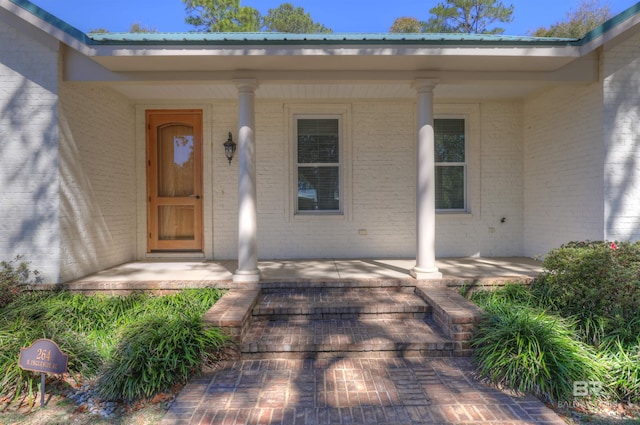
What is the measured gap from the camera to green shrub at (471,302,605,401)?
3018 mm

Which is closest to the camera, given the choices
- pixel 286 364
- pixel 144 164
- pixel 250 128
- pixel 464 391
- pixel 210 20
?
pixel 464 391

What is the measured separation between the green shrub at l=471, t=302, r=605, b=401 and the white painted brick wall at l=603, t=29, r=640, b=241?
94.9 inches

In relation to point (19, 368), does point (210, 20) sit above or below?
above

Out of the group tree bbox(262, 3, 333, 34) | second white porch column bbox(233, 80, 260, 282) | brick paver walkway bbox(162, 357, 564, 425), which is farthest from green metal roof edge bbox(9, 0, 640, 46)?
tree bbox(262, 3, 333, 34)

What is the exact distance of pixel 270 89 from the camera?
6203mm

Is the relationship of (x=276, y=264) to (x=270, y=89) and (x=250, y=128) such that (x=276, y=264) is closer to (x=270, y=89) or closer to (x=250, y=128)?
(x=250, y=128)

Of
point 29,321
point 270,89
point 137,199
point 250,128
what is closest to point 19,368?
point 29,321

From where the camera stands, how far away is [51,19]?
470 cm

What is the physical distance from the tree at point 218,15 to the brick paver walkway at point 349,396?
2193 centimetres

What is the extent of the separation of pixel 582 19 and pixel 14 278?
27226 mm

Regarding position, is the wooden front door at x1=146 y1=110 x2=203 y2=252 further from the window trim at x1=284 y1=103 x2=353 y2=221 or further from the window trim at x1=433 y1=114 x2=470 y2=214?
the window trim at x1=433 y1=114 x2=470 y2=214

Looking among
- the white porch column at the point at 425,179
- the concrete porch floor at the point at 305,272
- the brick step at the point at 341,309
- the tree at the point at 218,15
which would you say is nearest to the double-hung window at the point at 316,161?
the concrete porch floor at the point at 305,272

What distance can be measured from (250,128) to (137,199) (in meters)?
3.24

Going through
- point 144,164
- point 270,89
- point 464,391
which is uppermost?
point 270,89
